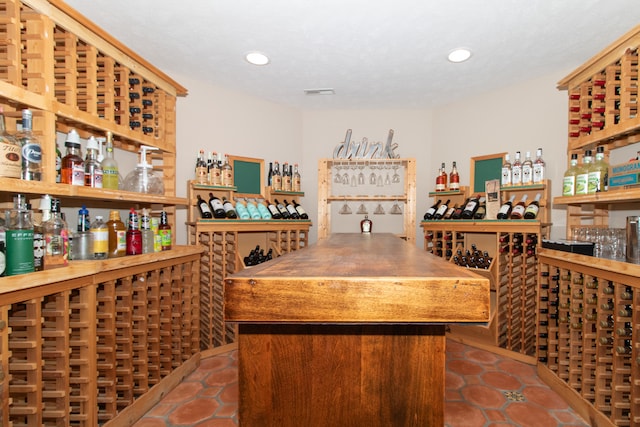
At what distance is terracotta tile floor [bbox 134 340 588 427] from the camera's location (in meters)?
1.87

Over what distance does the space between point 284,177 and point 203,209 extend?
1071mm

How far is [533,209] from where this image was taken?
2.72m

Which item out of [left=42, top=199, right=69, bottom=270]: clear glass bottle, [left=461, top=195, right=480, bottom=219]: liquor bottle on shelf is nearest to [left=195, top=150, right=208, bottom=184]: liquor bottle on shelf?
[left=42, top=199, right=69, bottom=270]: clear glass bottle

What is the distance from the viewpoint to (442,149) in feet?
12.3

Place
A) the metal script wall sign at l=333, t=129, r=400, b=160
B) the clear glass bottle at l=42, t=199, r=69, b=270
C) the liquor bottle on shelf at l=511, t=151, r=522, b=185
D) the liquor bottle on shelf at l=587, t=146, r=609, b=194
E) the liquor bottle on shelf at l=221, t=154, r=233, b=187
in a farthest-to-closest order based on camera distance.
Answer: the metal script wall sign at l=333, t=129, r=400, b=160
the liquor bottle on shelf at l=221, t=154, r=233, b=187
the liquor bottle on shelf at l=511, t=151, r=522, b=185
the liquor bottle on shelf at l=587, t=146, r=609, b=194
the clear glass bottle at l=42, t=199, r=69, b=270

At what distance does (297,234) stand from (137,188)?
5.34ft

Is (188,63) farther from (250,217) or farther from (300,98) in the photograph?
(250,217)

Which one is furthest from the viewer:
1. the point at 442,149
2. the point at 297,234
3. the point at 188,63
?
the point at 442,149

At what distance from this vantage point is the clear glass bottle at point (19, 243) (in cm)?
124

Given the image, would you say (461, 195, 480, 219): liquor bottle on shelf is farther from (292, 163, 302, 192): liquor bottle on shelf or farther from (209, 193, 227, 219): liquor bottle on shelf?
(209, 193, 227, 219): liquor bottle on shelf

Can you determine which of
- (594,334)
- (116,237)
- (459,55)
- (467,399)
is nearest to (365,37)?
(459,55)

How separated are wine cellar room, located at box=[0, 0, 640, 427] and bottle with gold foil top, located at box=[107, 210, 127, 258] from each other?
0.01 meters

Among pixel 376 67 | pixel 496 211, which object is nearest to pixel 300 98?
pixel 376 67

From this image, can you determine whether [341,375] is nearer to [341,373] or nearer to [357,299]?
[341,373]
